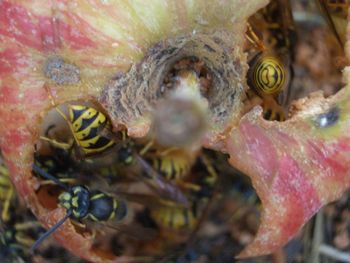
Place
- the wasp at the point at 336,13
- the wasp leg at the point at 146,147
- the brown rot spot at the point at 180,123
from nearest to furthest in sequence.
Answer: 1. the brown rot spot at the point at 180,123
2. the wasp at the point at 336,13
3. the wasp leg at the point at 146,147

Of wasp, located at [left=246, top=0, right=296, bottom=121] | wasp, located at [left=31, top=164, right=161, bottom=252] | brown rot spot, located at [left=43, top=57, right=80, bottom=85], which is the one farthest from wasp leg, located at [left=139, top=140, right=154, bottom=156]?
brown rot spot, located at [left=43, top=57, right=80, bottom=85]

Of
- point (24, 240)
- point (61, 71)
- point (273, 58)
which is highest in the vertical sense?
point (61, 71)

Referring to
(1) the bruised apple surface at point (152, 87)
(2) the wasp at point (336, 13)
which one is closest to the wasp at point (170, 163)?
(1) the bruised apple surface at point (152, 87)

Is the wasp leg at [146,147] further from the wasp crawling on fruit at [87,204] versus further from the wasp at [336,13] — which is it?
the wasp at [336,13]

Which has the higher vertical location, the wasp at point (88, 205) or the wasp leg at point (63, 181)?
the wasp leg at point (63, 181)

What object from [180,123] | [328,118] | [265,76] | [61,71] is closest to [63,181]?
[61,71]

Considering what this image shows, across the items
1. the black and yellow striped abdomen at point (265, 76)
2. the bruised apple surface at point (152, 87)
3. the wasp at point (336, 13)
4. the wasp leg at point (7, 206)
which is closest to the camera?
the bruised apple surface at point (152, 87)

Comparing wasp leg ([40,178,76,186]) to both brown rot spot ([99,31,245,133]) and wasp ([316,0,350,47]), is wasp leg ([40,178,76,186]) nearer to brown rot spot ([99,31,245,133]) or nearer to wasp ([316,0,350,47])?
brown rot spot ([99,31,245,133])

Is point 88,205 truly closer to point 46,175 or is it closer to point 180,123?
point 46,175
